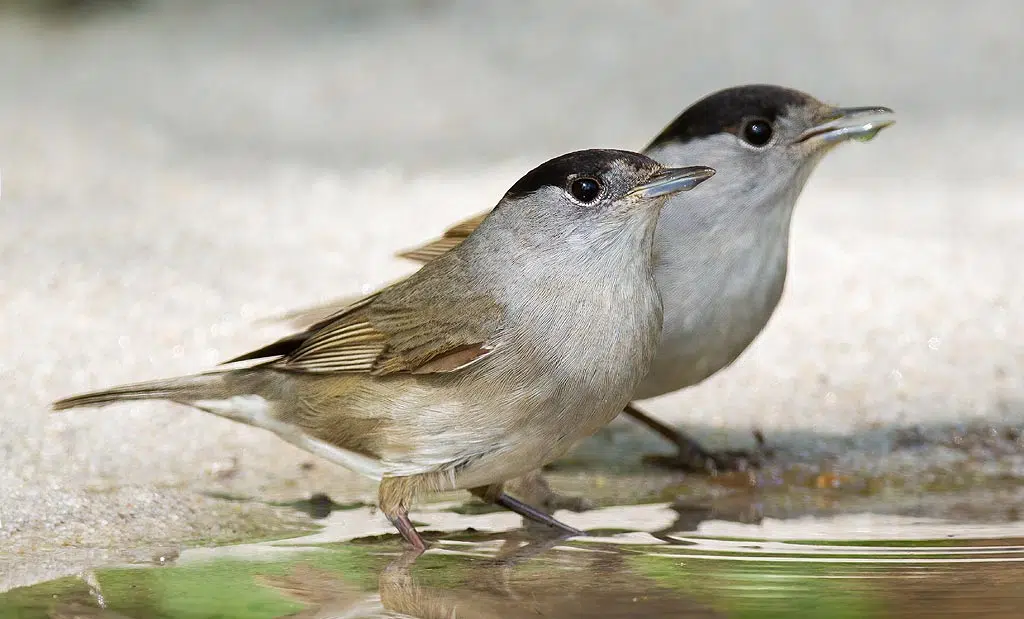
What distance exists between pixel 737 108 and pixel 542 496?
160cm

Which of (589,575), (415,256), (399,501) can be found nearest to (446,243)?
(415,256)

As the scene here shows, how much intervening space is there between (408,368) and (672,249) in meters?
1.20

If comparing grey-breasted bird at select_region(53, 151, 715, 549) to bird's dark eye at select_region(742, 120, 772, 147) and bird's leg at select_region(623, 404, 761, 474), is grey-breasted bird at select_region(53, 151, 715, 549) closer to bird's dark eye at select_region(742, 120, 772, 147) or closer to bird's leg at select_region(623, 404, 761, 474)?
bird's dark eye at select_region(742, 120, 772, 147)

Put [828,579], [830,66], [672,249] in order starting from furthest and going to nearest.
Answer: [830,66]
[672,249]
[828,579]

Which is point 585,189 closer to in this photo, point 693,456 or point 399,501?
point 399,501

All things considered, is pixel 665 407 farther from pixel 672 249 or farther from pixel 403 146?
pixel 403 146

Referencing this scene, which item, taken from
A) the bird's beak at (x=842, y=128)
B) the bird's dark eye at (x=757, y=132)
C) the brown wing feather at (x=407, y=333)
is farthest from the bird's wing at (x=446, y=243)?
the bird's beak at (x=842, y=128)

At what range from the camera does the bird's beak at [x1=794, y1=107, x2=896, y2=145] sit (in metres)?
5.40

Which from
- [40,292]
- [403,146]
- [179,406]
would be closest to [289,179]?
[403,146]

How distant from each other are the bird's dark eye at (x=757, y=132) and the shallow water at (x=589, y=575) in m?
1.41

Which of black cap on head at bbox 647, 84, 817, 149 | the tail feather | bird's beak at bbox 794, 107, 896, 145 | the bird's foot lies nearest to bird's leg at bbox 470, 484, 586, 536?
the tail feather

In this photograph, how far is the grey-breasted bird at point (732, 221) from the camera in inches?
207

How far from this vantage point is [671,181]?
14.5 feet

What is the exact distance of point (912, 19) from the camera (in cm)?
1295
